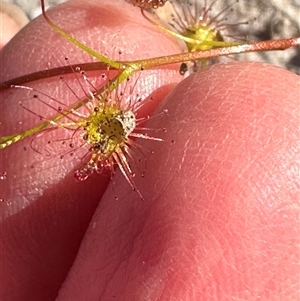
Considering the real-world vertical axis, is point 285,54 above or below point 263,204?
above

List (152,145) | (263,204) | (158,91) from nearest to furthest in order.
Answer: (263,204) → (152,145) → (158,91)

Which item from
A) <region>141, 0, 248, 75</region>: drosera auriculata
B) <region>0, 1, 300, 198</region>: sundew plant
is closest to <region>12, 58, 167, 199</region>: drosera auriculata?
<region>0, 1, 300, 198</region>: sundew plant

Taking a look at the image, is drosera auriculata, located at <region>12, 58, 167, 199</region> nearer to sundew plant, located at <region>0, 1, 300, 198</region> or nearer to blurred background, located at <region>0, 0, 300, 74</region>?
sundew plant, located at <region>0, 1, 300, 198</region>

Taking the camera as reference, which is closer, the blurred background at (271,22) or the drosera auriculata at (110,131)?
the drosera auriculata at (110,131)

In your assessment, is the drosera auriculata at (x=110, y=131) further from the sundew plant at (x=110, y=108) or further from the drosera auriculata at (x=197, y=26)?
the drosera auriculata at (x=197, y=26)

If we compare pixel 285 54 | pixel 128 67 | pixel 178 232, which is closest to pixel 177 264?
pixel 178 232

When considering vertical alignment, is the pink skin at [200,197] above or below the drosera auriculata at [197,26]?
below

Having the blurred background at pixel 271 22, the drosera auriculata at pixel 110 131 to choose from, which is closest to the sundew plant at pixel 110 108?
the drosera auriculata at pixel 110 131

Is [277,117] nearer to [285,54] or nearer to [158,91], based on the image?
[158,91]
